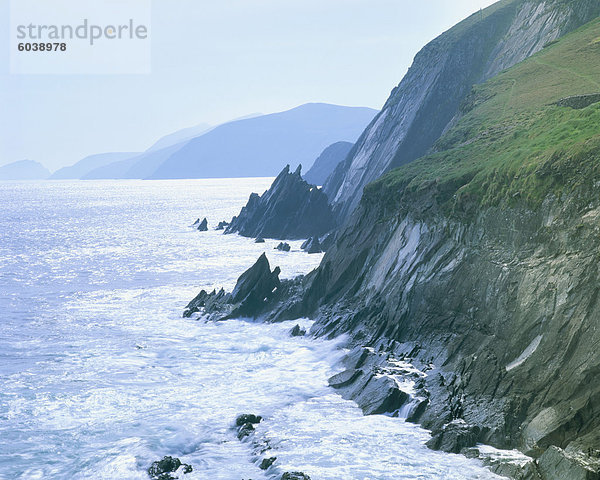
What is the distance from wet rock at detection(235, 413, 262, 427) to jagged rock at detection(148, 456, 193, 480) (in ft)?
13.7

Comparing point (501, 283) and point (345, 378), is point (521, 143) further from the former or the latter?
point (345, 378)

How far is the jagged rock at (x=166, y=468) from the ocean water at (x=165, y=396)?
397 mm

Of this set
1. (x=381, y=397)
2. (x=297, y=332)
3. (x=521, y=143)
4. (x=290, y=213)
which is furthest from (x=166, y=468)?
(x=290, y=213)

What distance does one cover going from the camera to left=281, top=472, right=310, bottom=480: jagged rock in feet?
66.9

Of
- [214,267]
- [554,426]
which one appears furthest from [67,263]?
[554,426]

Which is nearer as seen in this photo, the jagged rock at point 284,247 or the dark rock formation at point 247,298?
the dark rock formation at point 247,298

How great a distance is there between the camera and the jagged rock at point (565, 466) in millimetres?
17000

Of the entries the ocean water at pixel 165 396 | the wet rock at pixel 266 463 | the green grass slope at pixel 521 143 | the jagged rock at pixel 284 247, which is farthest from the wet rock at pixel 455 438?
the jagged rock at pixel 284 247

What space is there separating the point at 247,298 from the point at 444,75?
61105 mm

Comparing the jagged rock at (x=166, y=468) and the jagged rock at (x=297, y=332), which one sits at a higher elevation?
the jagged rock at (x=297, y=332)

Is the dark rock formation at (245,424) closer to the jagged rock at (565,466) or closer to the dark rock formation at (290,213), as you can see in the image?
the jagged rock at (565,466)

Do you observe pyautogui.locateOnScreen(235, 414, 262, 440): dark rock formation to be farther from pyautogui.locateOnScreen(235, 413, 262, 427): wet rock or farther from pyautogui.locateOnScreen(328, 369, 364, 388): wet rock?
pyautogui.locateOnScreen(328, 369, 364, 388): wet rock

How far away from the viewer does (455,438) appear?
22594mm

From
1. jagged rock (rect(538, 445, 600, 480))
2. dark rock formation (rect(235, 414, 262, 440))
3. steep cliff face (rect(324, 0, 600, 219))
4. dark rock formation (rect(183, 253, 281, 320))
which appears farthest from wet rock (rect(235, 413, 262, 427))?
steep cliff face (rect(324, 0, 600, 219))
